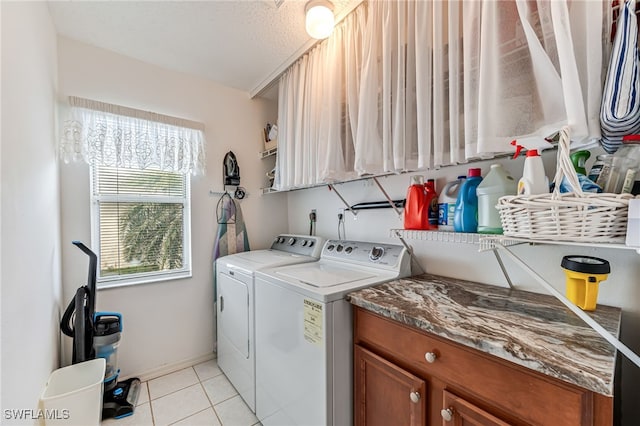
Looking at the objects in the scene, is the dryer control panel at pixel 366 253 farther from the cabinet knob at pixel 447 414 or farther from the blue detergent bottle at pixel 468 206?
the cabinet knob at pixel 447 414

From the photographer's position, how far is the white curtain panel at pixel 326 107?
1609 millimetres

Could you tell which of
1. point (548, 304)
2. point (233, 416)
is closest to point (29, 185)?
point (233, 416)

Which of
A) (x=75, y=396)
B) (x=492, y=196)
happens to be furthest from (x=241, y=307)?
(x=492, y=196)

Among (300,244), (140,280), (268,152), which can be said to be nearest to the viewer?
(140,280)

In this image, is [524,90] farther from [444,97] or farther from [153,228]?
[153,228]

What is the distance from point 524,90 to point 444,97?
0.31m

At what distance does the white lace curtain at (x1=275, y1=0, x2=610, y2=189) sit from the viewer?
33.1 inches

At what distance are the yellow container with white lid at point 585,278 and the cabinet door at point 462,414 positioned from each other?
1.83ft

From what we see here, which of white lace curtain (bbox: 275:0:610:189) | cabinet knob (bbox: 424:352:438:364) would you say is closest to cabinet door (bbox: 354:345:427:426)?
cabinet knob (bbox: 424:352:438:364)

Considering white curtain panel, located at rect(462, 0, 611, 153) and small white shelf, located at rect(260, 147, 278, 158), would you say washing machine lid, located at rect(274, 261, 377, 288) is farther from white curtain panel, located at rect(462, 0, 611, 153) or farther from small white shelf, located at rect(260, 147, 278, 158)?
small white shelf, located at rect(260, 147, 278, 158)

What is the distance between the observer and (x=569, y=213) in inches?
29.8

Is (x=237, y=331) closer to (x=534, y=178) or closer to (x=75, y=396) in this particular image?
(x=75, y=396)

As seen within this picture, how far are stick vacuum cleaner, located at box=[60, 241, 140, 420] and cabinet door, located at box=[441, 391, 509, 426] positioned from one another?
204 cm

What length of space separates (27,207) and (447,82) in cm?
193
